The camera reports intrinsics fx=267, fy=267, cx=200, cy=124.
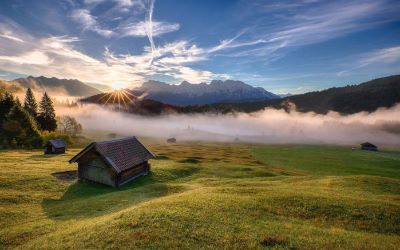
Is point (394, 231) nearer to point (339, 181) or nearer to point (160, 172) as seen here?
point (339, 181)

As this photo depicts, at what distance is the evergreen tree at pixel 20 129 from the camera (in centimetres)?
9368

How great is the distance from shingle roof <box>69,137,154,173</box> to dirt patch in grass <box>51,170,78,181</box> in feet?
9.23

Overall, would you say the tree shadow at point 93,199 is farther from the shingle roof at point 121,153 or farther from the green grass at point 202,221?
the shingle roof at point 121,153

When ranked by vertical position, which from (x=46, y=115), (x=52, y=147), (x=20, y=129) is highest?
(x=46, y=115)

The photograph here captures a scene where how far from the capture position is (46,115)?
5113 inches

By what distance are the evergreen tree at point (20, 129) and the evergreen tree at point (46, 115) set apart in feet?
97.7

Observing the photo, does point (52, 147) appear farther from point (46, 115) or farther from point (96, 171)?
point (46, 115)

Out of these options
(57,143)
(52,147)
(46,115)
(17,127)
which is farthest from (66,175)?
(46,115)

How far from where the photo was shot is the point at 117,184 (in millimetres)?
39688

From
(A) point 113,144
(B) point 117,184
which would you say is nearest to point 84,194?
(B) point 117,184

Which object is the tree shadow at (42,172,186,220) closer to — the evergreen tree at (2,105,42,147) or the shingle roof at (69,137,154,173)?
the shingle roof at (69,137,154,173)

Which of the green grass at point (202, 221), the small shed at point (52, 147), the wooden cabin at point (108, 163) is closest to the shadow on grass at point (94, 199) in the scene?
the green grass at point (202, 221)

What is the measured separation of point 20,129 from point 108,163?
74.7 m

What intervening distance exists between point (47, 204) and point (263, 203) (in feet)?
75.8
